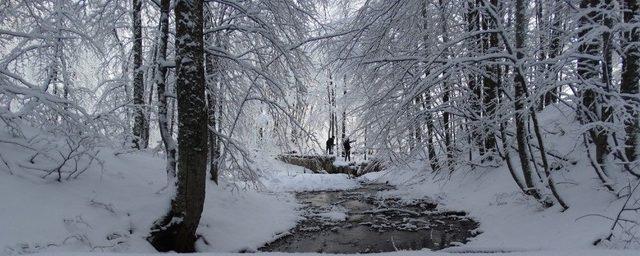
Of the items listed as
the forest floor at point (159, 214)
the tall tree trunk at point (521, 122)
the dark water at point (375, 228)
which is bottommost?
the dark water at point (375, 228)

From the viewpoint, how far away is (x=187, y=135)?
5.90 m

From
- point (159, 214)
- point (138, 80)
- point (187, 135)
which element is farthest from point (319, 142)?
point (138, 80)

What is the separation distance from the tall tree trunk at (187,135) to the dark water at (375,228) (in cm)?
193

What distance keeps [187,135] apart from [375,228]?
474 cm

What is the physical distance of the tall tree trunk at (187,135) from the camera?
19.4ft

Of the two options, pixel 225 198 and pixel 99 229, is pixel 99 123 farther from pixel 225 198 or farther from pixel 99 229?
pixel 225 198

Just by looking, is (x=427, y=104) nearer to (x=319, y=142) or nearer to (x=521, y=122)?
(x=521, y=122)

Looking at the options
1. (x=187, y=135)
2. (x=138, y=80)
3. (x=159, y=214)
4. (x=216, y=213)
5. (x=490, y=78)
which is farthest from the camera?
(x=138, y=80)

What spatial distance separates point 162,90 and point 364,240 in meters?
4.56

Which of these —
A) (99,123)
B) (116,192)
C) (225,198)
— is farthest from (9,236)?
(225,198)

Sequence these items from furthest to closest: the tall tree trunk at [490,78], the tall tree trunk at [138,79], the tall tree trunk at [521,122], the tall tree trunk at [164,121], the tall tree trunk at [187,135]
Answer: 1. the tall tree trunk at [138,79]
2. the tall tree trunk at [490,78]
3. the tall tree trunk at [164,121]
4. the tall tree trunk at [521,122]
5. the tall tree trunk at [187,135]

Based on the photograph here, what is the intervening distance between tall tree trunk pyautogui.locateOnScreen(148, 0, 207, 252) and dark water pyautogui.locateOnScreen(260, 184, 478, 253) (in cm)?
193

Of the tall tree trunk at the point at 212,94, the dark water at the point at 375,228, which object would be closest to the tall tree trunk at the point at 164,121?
the tall tree trunk at the point at 212,94

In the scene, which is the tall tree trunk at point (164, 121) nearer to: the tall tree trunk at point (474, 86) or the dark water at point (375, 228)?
the dark water at point (375, 228)
